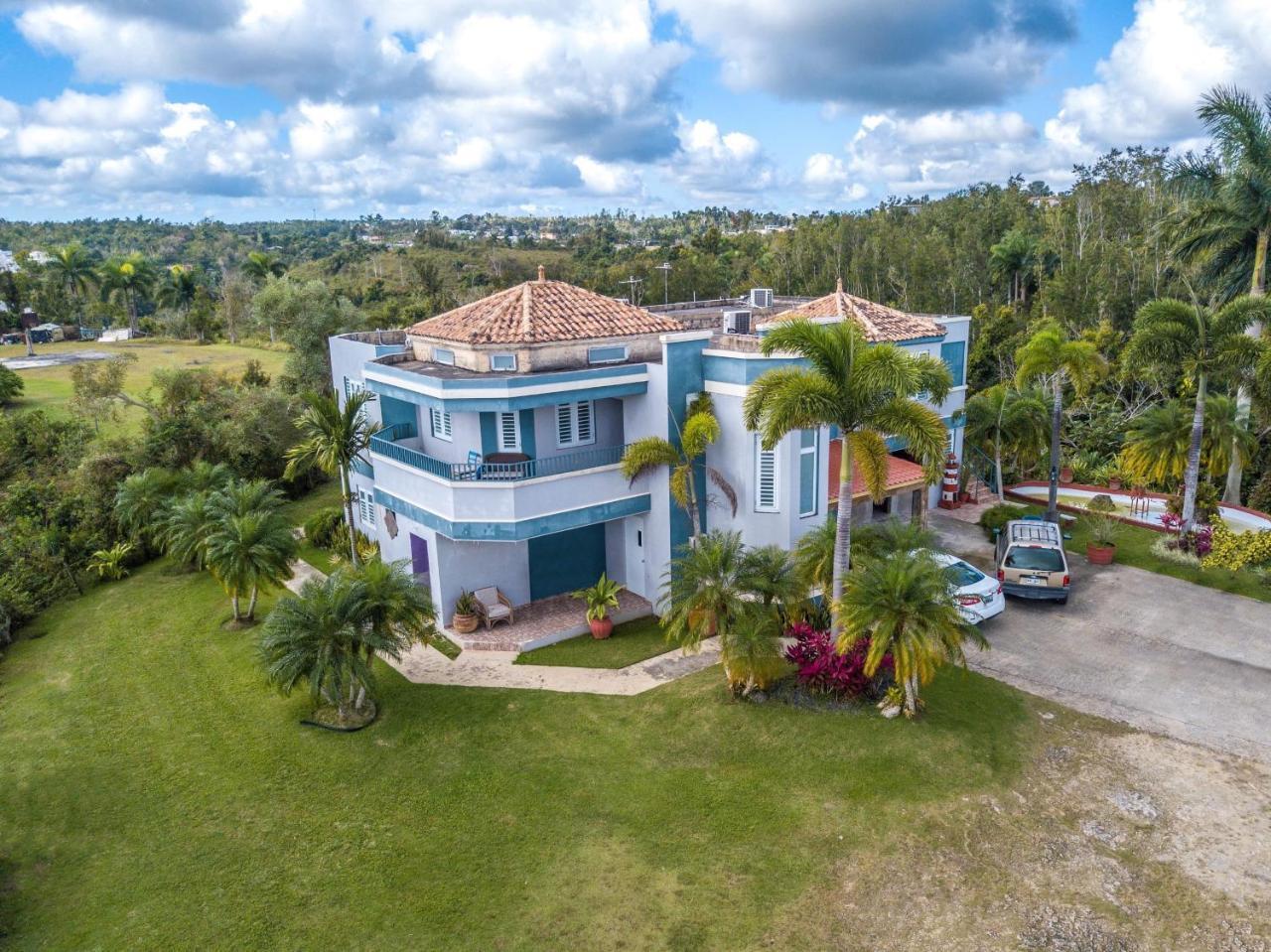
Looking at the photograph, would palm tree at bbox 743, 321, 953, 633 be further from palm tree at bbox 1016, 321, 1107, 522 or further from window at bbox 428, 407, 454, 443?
palm tree at bbox 1016, 321, 1107, 522

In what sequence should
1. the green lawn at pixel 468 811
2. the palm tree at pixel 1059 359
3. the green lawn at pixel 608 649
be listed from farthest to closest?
the palm tree at pixel 1059 359, the green lawn at pixel 608 649, the green lawn at pixel 468 811

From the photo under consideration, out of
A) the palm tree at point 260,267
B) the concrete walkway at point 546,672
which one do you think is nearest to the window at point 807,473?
the concrete walkway at point 546,672

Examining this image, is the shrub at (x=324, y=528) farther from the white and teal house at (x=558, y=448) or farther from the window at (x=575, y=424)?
the window at (x=575, y=424)

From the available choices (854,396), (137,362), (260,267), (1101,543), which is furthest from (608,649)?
(260,267)

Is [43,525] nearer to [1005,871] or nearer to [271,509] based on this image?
[271,509]

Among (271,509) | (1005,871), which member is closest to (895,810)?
(1005,871)

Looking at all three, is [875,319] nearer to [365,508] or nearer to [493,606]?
[493,606]
